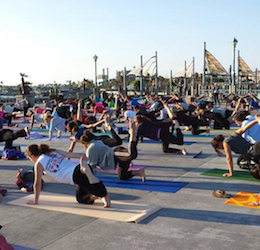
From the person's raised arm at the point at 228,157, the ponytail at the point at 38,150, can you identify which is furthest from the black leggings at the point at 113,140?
the ponytail at the point at 38,150

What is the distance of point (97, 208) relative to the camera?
6.09 m

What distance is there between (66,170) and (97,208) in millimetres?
816

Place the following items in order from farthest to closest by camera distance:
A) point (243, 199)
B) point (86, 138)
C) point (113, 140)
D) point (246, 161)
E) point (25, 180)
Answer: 1. point (113, 140)
2. point (246, 161)
3. point (25, 180)
4. point (86, 138)
5. point (243, 199)

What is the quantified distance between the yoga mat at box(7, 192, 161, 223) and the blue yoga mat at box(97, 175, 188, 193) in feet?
3.42

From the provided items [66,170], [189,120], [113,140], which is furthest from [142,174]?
[189,120]

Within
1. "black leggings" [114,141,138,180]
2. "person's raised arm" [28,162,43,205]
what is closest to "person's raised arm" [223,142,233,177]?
"black leggings" [114,141,138,180]

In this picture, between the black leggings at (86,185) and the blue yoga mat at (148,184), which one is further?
the blue yoga mat at (148,184)

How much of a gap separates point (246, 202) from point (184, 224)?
1.47 meters

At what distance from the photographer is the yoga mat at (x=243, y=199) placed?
627cm

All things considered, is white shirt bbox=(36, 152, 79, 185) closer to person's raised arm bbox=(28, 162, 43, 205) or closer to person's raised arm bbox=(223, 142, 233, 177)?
person's raised arm bbox=(28, 162, 43, 205)

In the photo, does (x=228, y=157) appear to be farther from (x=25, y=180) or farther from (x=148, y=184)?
(x=25, y=180)

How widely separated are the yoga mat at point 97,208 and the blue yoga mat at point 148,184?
3.42 ft

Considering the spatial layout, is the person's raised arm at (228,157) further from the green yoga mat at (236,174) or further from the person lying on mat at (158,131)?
the person lying on mat at (158,131)

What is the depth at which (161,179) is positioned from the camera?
811 cm
